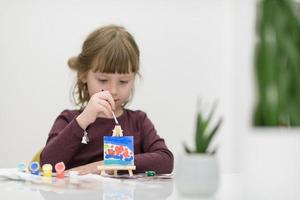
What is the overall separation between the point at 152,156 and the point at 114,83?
329 mm

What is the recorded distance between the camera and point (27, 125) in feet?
8.93

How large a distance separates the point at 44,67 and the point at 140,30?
1.75 ft

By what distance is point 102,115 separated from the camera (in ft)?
5.91

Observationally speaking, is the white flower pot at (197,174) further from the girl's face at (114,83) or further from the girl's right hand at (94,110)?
the girl's face at (114,83)

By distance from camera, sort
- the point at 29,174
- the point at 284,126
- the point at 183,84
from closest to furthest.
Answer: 1. the point at 284,126
2. the point at 29,174
3. the point at 183,84

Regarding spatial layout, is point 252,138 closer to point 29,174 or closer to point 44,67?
point 29,174

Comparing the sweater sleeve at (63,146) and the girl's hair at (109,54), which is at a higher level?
the girl's hair at (109,54)

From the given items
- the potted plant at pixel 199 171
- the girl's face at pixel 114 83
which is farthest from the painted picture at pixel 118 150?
the potted plant at pixel 199 171

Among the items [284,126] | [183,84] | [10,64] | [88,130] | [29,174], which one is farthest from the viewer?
[183,84]

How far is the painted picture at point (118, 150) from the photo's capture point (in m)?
1.33

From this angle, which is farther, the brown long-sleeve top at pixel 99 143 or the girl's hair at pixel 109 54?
the girl's hair at pixel 109 54

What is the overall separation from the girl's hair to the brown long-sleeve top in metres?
0.17

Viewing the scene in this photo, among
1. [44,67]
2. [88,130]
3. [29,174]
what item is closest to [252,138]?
[29,174]

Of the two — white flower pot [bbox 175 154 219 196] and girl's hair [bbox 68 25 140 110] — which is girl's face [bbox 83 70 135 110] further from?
white flower pot [bbox 175 154 219 196]
